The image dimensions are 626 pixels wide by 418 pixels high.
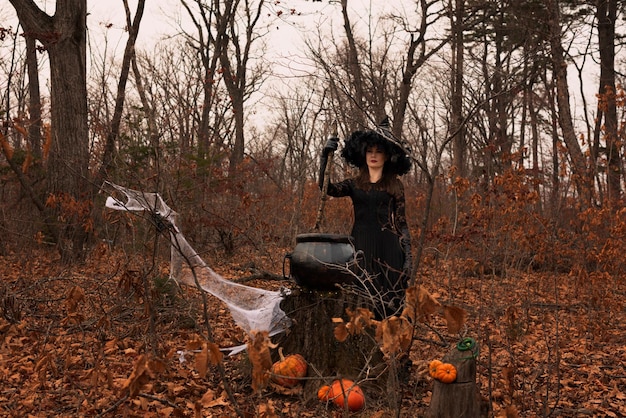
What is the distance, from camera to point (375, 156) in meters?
4.93

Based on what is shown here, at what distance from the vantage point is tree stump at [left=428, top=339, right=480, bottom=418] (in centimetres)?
343

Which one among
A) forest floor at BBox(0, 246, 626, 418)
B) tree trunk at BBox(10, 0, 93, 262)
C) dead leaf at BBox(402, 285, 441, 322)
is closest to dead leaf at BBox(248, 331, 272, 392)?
forest floor at BBox(0, 246, 626, 418)

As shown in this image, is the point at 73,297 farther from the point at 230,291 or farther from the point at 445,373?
the point at 445,373

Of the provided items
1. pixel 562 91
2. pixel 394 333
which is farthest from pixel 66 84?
pixel 562 91

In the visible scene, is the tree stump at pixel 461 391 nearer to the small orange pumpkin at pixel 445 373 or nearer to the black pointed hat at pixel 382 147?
the small orange pumpkin at pixel 445 373

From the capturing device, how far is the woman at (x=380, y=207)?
471 cm

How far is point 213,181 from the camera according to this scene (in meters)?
10.1

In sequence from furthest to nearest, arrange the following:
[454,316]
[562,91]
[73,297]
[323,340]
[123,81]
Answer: [562,91] < [123,81] < [323,340] < [73,297] < [454,316]

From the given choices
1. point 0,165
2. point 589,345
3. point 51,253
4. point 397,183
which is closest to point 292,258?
point 397,183

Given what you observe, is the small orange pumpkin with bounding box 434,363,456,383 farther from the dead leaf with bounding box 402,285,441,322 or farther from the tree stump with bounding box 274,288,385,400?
the dead leaf with bounding box 402,285,441,322

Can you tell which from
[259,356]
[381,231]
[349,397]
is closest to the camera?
[259,356]

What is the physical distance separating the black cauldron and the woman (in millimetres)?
469

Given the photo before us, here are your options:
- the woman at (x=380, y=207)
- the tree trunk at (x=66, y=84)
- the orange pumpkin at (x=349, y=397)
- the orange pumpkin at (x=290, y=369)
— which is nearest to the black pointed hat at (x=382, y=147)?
the woman at (x=380, y=207)

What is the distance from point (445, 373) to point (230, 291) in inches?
80.4
